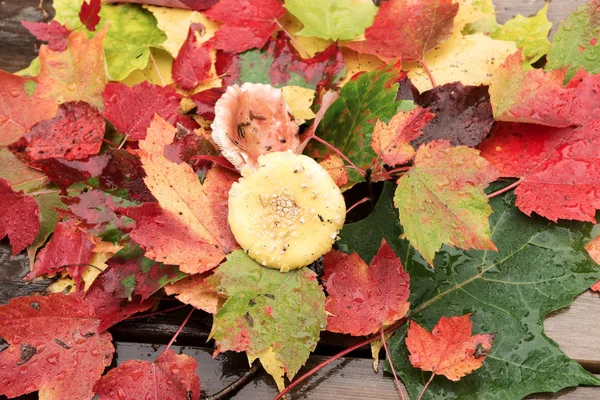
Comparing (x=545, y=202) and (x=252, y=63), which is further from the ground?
(x=252, y=63)

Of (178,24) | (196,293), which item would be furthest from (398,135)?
(178,24)

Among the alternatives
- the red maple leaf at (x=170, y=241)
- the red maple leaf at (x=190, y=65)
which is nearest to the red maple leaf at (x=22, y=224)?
the red maple leaf at (x=170, y=241)

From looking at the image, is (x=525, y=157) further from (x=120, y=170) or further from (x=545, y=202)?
(x=120, y=170)

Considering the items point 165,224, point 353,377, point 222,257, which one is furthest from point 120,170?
point 353,377

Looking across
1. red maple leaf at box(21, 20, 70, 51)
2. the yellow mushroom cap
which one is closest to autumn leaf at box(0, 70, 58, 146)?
red maple leaf at box(21, 20, 70, 51)

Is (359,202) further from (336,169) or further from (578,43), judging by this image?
(578,43)
